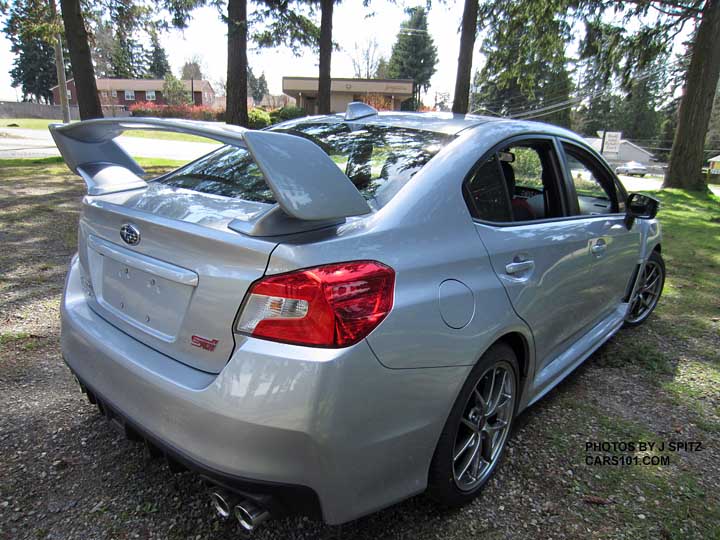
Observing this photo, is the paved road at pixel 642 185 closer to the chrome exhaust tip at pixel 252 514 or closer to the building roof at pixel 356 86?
the chrome exhaust tip at pixel 252 514

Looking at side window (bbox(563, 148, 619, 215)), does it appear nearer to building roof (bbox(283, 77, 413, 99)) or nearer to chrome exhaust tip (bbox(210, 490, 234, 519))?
chrome exhaust tip (bbox(210, 490, 234, 519))

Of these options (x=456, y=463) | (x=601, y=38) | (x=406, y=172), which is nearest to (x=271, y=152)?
(x=406, y=172)

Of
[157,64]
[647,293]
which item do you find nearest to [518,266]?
[647,293]

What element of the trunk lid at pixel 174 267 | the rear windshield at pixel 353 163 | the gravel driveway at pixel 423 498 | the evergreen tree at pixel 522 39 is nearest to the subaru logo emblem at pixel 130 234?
the trunk lid at pixel 174 267

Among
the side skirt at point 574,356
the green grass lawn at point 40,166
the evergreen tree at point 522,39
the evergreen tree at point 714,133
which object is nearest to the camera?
the side skirt at point 574,356

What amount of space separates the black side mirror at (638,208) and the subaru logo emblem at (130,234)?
9.66ft

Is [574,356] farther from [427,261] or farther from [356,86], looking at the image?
[356,86]

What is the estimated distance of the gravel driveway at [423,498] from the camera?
1.94m

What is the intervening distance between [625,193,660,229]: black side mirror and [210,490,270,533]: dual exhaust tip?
9.47 ft

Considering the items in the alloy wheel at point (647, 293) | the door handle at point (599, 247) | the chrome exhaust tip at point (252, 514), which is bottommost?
the alloy wheel at point (647, 293)

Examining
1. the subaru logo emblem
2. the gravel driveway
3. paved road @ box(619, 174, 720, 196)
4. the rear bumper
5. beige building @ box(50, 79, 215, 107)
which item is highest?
beige building @ box(50, 79, 215, 107)

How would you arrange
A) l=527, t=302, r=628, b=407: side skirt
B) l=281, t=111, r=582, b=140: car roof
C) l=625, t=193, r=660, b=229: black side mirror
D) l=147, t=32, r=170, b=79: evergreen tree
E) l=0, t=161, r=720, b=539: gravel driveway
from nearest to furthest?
l=0, t=161, r=720, b=539: gravel driveway → l=281, t=111, r=582, b=140: car roof → l=527, t=302, r=628, b=407: side skirt → l=625, t=193, r=660, b=229: black side mirror → l=147, t=32, r=170, b=79: evergreen tree

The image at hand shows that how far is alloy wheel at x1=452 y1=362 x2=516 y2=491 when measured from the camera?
2.04 meters

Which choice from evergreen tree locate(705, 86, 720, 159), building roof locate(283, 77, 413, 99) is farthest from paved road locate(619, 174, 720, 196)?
evergreen tree locate(705, 86, 720, 159)
